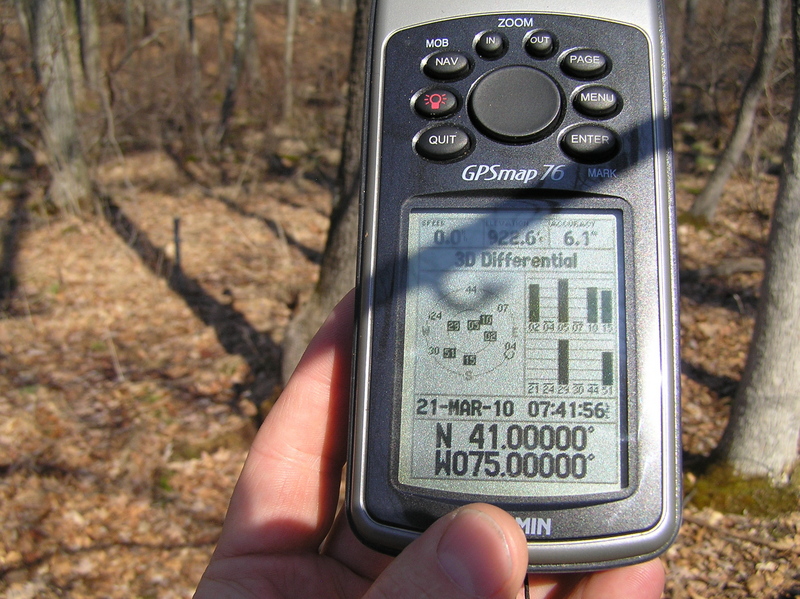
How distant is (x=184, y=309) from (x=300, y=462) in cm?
509

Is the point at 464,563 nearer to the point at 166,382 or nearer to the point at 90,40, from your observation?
the point at 166,382

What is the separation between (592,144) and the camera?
186cm

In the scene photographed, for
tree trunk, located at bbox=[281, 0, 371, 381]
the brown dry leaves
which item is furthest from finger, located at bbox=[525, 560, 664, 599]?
tree trunk, located at bbox=[281, 0, 371, 381]

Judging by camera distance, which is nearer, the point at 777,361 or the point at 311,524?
the point at 311,524

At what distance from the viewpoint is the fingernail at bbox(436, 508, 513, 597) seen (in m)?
1.33

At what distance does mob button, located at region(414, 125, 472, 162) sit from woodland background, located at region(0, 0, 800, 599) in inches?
108

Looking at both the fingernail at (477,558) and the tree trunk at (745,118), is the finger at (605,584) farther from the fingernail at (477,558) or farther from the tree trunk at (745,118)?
the tree trunk at (745,118)

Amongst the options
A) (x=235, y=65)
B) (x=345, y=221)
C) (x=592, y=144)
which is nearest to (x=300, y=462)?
(x=592, y=144)

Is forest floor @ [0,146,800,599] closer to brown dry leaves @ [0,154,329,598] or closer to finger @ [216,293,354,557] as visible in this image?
brown dry leaves @ [0,154,329,598]

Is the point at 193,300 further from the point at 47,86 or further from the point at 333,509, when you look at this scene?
the point at 333,509

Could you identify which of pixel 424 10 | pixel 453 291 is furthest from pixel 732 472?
pixel 424 10

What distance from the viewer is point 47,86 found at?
27.1 feet

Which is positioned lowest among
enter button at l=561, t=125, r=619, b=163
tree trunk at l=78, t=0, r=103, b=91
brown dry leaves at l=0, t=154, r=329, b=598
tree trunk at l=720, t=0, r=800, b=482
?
brown dry leaves at l=0, t=154, r=329, b=598

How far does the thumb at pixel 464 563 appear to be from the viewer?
4.37ft
